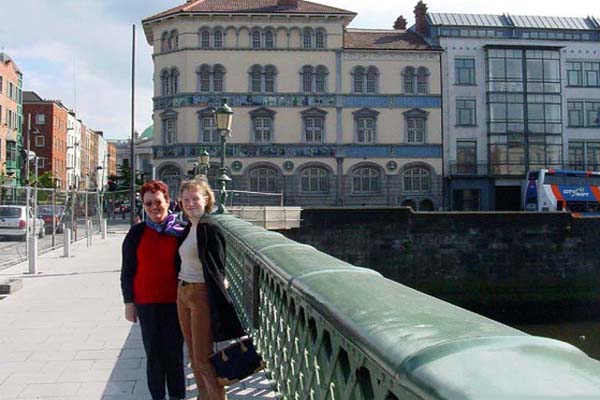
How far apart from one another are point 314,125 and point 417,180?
25.9 feet

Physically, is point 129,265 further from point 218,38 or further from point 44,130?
point 44,130

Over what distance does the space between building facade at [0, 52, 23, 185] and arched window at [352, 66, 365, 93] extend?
2946cm

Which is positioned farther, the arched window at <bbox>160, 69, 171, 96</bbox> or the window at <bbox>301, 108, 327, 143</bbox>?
the arched window at <bbox>160, 69, 171, 96</bbox>

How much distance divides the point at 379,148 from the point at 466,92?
25.1ft

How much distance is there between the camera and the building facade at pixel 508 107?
43312 mm

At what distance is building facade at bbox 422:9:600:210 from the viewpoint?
4331 cm

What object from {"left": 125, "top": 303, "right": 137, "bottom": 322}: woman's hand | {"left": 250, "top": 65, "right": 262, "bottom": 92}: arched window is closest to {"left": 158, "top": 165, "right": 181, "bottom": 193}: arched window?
{"left": 250, "top": 65, "right": 262, "bottom": 92}: arched window

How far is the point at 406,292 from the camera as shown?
1938 mm

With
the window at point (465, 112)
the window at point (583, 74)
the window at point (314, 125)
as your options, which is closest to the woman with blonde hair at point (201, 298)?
the window at point (314, 125)

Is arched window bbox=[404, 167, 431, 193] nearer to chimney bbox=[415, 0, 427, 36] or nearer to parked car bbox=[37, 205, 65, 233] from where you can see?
chimney bbox=[415, 0, 427, 36]

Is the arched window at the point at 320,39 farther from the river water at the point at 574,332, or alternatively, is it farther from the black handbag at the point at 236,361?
the black handbag at the point at 236,361

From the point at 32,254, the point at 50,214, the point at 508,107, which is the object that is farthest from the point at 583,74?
the point at 32,254

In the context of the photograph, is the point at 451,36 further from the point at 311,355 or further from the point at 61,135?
the point at 61,135

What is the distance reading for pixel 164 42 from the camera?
4259cm
